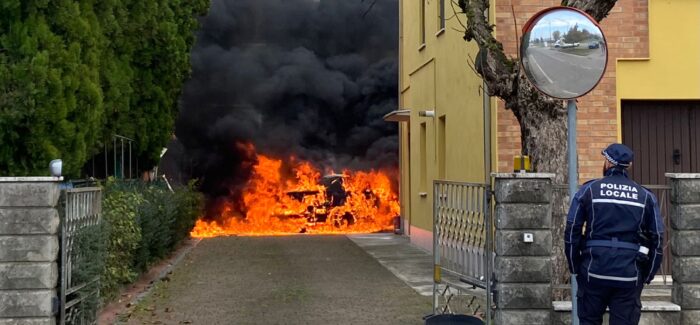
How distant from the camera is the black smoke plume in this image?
79.5 feet

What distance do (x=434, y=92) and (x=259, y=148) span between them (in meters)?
10.6

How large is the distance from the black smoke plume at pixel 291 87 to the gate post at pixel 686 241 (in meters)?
17.6

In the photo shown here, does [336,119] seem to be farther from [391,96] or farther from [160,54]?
[160,54]

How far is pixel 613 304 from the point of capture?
16.9 ft

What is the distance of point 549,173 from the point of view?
6609 millimetres

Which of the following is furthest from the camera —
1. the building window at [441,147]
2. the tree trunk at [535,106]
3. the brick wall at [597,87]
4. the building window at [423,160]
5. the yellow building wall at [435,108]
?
the building window at [423,160]

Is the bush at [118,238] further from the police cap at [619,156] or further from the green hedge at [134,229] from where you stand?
the police cap at [619,156]

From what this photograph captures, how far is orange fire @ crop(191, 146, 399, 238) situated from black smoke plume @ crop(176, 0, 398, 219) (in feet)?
1.74

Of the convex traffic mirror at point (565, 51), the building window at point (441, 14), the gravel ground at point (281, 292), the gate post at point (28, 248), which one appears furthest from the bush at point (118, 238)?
the building window at point (441, 14)

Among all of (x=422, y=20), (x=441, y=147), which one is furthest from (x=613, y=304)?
(x=422, y=20)

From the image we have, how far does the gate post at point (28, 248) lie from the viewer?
5.95 meters

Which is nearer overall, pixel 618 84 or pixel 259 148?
pixel 618 84

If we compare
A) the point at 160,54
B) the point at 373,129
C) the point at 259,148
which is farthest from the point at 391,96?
the point at 160,54

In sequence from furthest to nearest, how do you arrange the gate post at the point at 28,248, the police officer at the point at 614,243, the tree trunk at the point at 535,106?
the tree trunk at the point at 535,106, the gate post at the point at 28,248, the police officer at the point at 614,243
